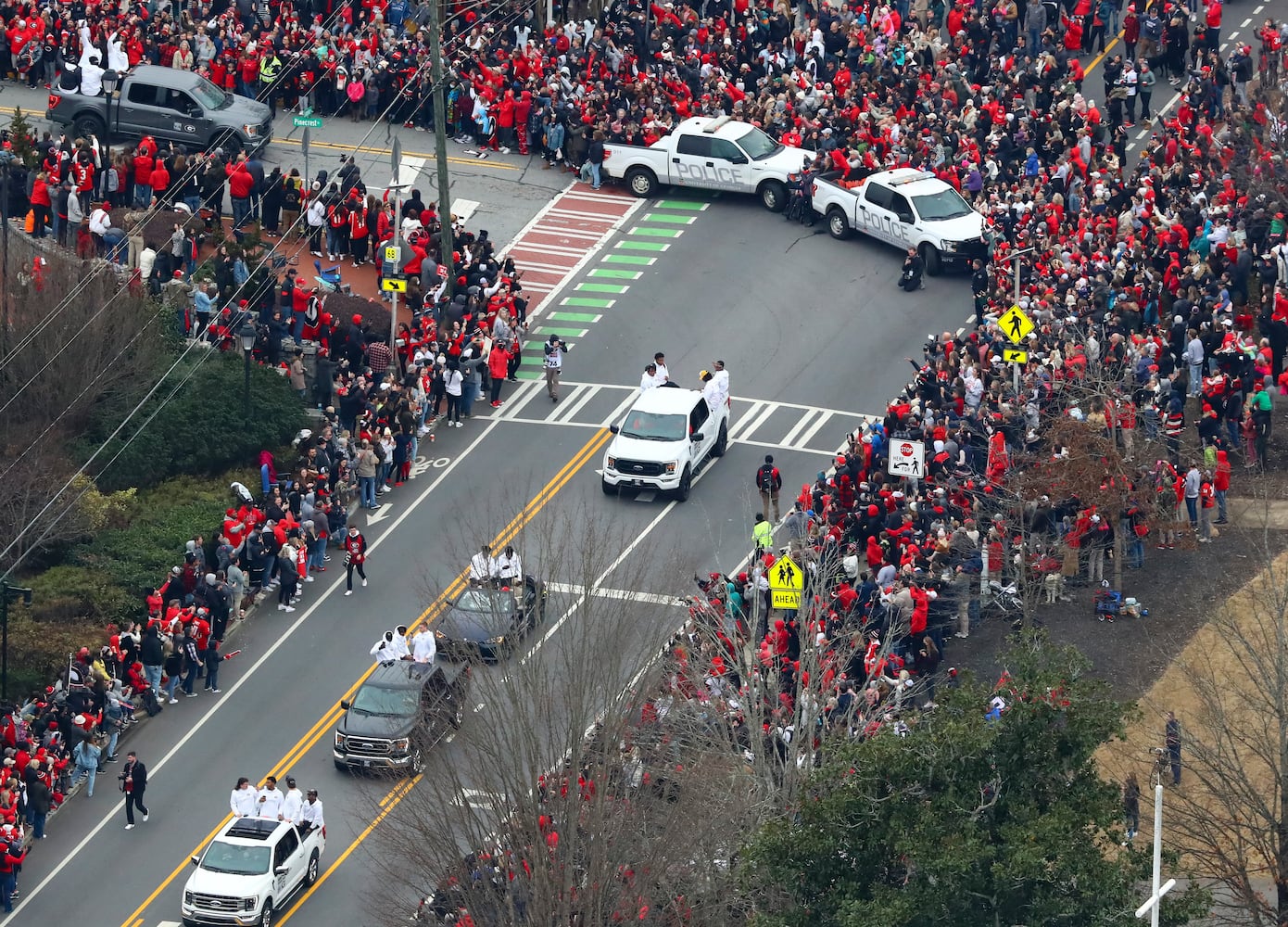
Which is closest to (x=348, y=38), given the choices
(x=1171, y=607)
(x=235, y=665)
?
(x=235, y=665)

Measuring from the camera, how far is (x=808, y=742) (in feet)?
134

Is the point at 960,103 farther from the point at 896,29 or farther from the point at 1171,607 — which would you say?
the point at 1171,607

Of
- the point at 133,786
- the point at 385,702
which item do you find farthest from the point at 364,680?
the point at 133,786

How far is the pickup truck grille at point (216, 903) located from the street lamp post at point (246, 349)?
13.1 meters

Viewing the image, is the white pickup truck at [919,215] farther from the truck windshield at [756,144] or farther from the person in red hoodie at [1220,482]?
the person in red hoodie at [1220,482]

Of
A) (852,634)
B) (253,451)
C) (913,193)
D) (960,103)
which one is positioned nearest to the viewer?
(852,634)

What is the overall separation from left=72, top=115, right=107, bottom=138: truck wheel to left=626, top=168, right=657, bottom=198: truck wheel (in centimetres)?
1149

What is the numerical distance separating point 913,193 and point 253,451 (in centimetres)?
1424

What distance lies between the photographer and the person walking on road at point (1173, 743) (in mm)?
41031

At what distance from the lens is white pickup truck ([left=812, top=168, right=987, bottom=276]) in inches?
2275

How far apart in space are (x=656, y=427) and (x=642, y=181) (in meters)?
11.5

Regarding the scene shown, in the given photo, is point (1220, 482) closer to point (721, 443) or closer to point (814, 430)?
point (814, 430)

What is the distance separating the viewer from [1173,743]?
41.2 m

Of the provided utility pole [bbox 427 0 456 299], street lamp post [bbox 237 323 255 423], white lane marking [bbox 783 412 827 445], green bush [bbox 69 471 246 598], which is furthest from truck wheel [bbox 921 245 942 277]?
green bush [bbox 69 471 246 598]
